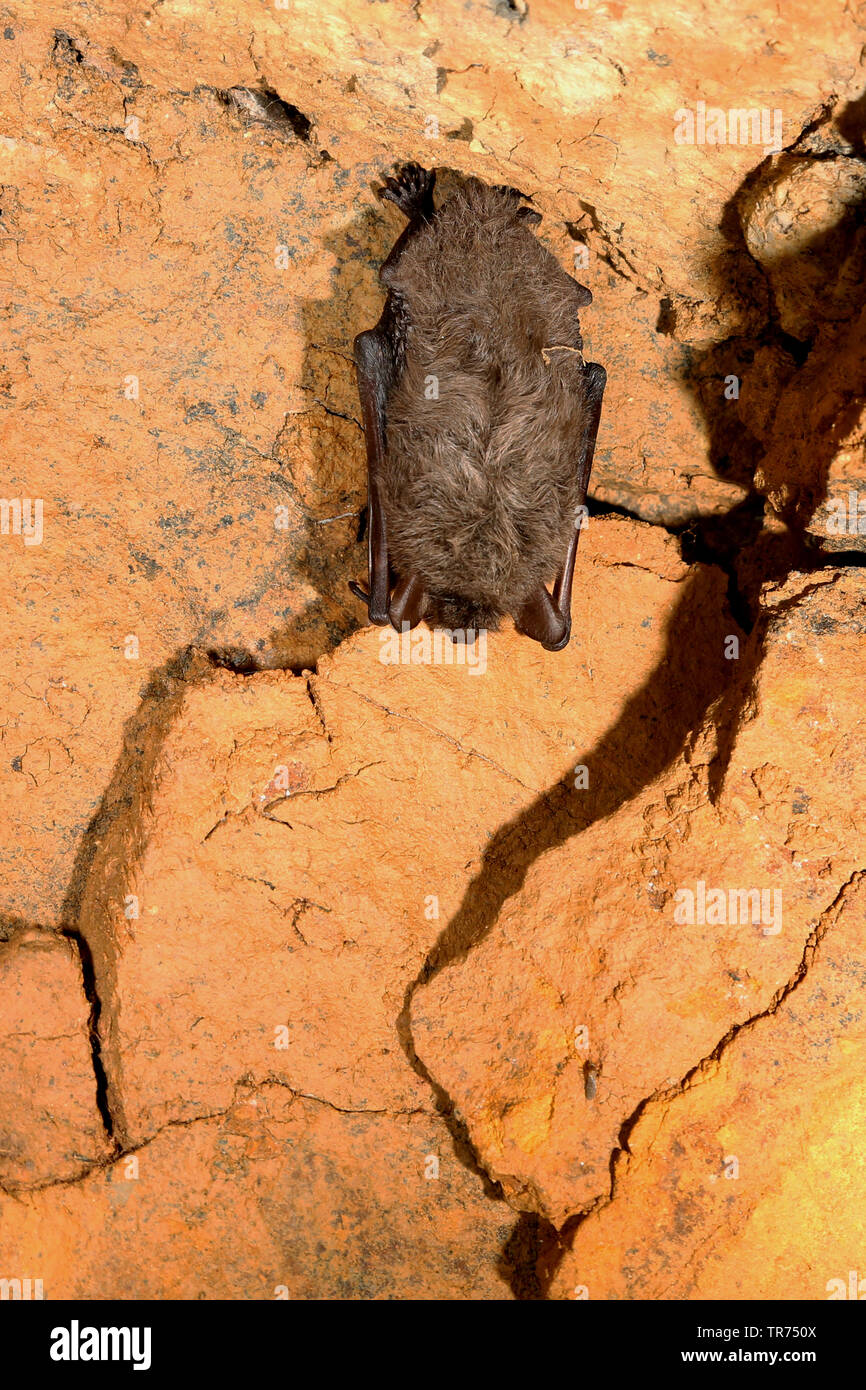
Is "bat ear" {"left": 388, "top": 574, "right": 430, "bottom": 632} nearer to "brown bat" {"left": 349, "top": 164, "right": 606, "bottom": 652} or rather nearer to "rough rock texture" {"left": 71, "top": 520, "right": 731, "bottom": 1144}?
"brown bat" {"left": 349, "top": 164, "right": 606, "bottom": 652}

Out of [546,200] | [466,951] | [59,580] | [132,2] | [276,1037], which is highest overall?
[132,2]

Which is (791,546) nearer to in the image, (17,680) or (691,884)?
(691,884)

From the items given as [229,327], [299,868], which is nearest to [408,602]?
[299,868]

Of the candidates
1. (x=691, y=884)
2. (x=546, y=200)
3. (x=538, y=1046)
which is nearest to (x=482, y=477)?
(x=546, y=200)

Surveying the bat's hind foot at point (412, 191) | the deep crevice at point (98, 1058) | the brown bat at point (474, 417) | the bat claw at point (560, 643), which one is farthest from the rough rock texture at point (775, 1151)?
the bat's hind foot at point (412, 191)

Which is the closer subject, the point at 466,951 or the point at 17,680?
the point at 466,951

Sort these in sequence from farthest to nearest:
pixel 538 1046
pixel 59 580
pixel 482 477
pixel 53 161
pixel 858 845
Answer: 1. pixel 59 580
2. pixel 53 161
3. pixel 482 477
4. pixel 538 1046
5. pixel 858 845

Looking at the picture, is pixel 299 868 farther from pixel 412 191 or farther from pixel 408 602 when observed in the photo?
pixel 412 191

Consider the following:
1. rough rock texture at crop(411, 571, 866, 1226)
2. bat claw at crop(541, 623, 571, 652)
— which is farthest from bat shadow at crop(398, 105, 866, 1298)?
bat claw at crop(541, 623, 571, 652)
